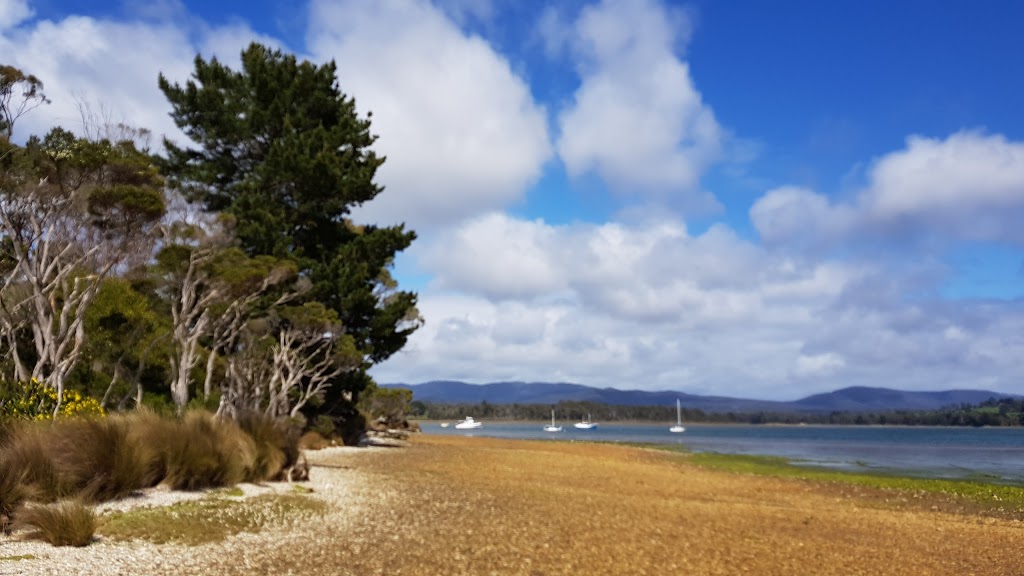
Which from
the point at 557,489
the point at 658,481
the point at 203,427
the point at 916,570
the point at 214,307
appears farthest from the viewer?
the point at 214,307

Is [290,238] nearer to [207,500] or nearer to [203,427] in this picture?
[203,427]

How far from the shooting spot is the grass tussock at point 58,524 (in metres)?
7.11

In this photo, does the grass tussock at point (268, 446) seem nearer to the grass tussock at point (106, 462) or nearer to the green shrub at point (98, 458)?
the grass tussock at point (106, 462)

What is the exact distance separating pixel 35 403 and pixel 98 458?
3.91 meters

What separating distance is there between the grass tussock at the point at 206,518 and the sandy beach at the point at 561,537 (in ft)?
0.66

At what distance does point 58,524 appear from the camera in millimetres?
7156

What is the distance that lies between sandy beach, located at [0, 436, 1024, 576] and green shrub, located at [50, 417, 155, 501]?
188 centimetres

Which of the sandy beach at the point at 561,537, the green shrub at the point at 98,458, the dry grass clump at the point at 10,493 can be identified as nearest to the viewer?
the dry grass clump at the point at 10,493

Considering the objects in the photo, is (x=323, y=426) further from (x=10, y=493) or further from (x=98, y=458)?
(x=10, y=493)

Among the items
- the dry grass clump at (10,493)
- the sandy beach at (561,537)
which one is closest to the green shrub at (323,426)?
the sandy beach at (561,537)

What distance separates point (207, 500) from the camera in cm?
1048

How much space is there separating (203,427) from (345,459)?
37.5 ft

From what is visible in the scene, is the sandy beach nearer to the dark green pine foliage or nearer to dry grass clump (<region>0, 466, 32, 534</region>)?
dry grass clump (<region>0, 466, 32, 534</region>)

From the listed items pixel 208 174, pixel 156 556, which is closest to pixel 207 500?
pixel 156 556
